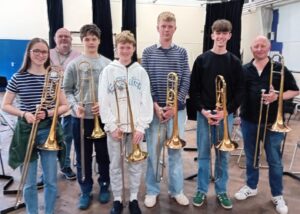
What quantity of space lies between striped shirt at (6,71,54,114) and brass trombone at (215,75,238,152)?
1.31m

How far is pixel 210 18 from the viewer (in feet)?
23.8

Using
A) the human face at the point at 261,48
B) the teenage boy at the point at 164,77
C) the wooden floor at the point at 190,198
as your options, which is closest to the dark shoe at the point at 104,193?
the wooden floor at the point at 190,198

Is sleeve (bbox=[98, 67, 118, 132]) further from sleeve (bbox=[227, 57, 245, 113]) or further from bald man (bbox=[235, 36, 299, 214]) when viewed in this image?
bald man (bbox=[235, 36, 299, 214])

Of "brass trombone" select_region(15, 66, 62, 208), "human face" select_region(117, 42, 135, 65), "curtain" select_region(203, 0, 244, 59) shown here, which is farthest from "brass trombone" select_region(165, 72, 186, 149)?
"curtain" select_region(203, 0, 244, 59)

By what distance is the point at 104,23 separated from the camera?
7.25 meters

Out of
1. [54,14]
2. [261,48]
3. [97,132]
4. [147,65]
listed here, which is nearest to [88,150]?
[97,132]

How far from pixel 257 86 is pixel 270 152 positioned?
57cm

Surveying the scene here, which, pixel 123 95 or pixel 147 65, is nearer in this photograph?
pixel 123 95

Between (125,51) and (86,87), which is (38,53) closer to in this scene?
(86,87)

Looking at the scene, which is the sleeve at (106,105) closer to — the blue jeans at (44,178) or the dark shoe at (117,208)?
the blue jeans at (44,178)

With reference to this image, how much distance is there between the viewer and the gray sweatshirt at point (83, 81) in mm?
2357

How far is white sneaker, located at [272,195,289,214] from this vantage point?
245 cm

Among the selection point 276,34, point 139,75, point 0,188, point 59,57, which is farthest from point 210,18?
point 0,188

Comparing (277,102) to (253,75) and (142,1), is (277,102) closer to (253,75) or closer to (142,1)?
(253,75)
